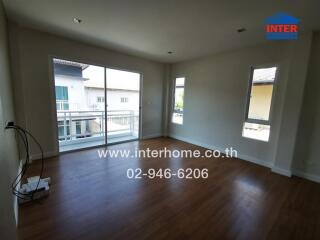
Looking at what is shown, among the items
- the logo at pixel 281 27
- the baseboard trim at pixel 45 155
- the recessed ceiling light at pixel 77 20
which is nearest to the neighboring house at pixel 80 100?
the baseboard trim at pixel 45 155

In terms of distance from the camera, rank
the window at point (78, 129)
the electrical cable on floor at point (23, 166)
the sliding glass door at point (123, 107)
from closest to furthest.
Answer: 1. the electrical cable on floor at point (23, 166)
2. the window at point (78, 129)
3. the sliding glass door at point (123, 107)

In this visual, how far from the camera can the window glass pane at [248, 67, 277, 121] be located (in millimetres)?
3211

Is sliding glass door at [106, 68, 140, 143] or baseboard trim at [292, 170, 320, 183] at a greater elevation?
sliding glass door at [106, 68, 140, 143]

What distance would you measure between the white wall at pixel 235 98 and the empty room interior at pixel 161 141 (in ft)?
0.08

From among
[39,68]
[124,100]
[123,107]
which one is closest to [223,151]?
[123,107]

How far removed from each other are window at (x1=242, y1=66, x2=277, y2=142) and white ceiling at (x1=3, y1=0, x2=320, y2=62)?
2.25 feet

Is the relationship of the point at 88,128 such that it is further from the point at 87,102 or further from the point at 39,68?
the point at 39,68

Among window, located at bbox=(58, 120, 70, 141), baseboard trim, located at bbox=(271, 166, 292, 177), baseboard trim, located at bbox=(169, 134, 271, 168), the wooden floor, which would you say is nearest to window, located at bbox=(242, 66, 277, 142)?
baseboard trim, located at bbox=(169, 134, 271, 168)

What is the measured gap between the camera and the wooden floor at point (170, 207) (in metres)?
1.58

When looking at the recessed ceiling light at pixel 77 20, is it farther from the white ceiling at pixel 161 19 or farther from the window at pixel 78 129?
the window at pixel 78 129

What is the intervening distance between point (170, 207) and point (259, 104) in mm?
2849

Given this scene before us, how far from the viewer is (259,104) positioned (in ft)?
11.0

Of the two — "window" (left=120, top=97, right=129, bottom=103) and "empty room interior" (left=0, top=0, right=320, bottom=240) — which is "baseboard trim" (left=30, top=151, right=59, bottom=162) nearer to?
"empty room interior" (left=0, top=0, right=320, bottom=240)

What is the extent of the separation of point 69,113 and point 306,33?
536cm
